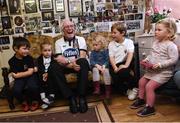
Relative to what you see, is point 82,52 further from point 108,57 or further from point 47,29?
point 47,29

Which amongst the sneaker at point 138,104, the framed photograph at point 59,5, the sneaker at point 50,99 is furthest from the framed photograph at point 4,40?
the sneaker at point 138,104

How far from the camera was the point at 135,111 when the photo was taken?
8.07 ft

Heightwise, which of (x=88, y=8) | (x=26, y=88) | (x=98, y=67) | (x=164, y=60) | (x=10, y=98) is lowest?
(x=10, y=98)

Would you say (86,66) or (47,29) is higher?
(47,29)

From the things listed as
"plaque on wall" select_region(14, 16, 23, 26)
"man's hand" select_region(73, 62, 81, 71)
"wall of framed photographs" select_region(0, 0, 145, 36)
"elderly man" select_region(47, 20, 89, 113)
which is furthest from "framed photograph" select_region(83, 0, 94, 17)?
"man's hand" select_region(73, 62, 81, 71)

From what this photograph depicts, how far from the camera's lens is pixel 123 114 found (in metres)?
2.42

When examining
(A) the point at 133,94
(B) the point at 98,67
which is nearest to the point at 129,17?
(B) the point at 98,67

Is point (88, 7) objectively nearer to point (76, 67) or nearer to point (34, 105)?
point (76, 67)

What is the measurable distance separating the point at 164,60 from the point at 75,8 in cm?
152

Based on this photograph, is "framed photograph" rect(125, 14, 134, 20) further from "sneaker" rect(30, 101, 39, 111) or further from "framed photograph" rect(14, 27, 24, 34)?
"sneaker" rect(30, 101, 39, 111)

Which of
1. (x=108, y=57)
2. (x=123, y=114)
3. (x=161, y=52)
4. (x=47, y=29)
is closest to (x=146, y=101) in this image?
(x=123, y=114)

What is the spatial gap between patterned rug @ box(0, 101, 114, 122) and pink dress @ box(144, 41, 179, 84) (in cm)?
60

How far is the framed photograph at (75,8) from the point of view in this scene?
11.0ft

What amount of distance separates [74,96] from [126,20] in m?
1.47
